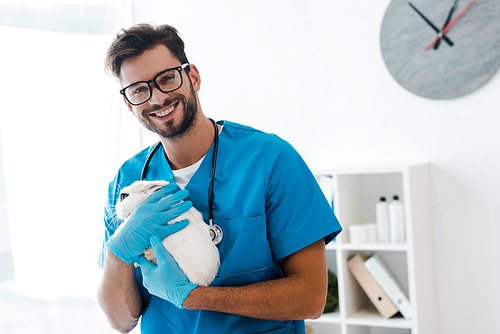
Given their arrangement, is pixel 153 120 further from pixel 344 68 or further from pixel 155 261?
pixel 344 68

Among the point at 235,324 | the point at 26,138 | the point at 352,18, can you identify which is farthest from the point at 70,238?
the point at 352,18

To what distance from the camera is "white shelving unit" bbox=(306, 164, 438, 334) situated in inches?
82.0

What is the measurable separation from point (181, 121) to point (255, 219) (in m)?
0.37

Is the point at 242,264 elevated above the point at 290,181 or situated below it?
below

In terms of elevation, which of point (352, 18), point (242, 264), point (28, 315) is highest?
point (352, 18)

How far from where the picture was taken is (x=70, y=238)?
247 centimetres

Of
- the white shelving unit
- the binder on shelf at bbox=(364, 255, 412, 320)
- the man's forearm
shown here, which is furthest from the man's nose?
the binder on shelf at bbox=(364, 255, 412, 320)

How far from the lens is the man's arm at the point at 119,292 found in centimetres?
129

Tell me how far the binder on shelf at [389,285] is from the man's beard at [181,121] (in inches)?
53.5

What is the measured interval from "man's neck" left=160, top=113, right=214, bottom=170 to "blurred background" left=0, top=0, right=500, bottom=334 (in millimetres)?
1272

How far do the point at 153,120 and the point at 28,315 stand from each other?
1.56m

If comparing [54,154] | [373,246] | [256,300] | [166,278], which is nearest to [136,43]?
[166,278]

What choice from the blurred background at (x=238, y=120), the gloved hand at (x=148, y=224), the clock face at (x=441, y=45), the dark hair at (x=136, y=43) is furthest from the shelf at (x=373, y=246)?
the dark hair at (x=136, y=43)

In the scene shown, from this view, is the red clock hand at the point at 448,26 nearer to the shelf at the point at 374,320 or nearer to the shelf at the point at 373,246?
the shelf at the point at 373,246
